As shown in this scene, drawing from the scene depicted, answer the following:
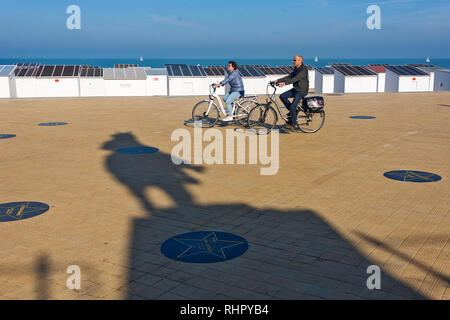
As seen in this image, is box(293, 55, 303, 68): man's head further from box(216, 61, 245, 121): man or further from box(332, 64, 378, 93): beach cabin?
box(332, 64, 378, 93): beach cabin

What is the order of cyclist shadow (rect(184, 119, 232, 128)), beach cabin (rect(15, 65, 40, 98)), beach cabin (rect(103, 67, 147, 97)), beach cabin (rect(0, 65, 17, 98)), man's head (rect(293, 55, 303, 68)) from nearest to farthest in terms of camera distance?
man's head (rect(293, 55, 303, 68)) → cyclist shadow (rect(184, 119, 232, 128)) → beach cabin (rect(0, 65, 17, 98)) → beach cabin (rect(15, 65, 40, 98)) → beach cabin (rect(103, 67, 147, 97))

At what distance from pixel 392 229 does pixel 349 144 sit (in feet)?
19.5

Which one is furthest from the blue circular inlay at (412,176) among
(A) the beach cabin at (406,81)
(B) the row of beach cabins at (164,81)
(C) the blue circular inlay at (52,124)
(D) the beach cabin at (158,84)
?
(A) the beach cabin at (406,81)

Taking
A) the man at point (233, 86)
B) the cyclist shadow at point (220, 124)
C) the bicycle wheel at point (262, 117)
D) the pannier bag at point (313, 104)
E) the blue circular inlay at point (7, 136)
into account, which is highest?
the man at point (233, 86)

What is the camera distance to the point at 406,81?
37.3 metres

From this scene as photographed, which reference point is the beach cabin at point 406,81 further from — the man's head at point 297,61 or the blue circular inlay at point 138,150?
the blue circular inlay at point 138,150

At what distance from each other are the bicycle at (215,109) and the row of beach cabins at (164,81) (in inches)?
860

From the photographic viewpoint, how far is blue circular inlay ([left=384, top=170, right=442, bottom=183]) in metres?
7.65

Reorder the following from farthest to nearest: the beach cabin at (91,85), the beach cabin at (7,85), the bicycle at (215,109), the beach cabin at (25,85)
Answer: the beach cabin at (91,85) < the beach cabin at (25,85) < the beach cabin at (7,85) < the bicycle at (215,109)

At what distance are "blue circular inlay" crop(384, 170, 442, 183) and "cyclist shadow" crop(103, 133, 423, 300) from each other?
8.55ft

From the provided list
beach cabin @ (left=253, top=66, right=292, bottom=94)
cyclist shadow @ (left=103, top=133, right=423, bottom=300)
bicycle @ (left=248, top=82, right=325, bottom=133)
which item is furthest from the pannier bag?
beach cabin @ (left=253, top=66, right=292, bottom=94)

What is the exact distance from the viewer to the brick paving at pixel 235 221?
13.3ft

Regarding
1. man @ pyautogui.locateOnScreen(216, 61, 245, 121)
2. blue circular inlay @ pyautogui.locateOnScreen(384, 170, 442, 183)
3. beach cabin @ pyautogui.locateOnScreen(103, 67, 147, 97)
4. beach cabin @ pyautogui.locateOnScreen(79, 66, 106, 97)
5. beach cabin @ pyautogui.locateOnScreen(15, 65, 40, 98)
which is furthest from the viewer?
beach cabin @ pyautogui.locateOnScreen(103, 67, 147, 97)

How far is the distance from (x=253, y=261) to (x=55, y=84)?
106ft
